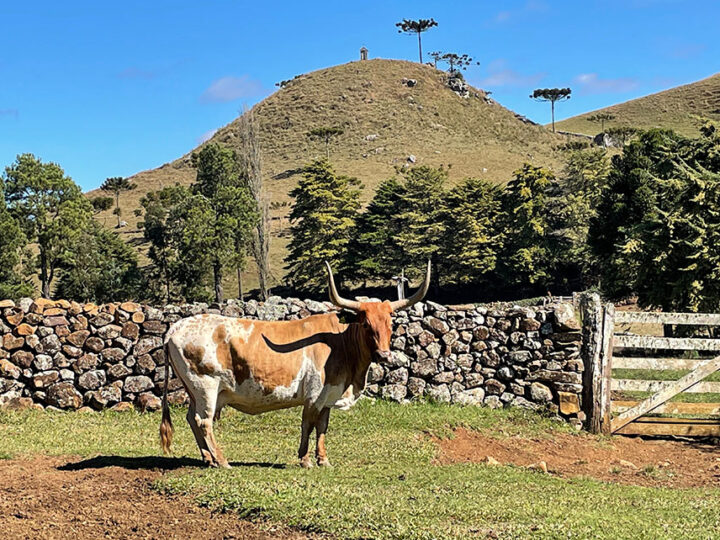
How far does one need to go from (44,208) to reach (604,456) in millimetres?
42524

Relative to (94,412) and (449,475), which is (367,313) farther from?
(94,412)

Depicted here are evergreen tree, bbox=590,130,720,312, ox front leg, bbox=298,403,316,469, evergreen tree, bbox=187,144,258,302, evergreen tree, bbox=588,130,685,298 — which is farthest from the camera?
evergreen tree, bbox=187,144,258,302

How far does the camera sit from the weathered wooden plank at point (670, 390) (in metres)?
12.5

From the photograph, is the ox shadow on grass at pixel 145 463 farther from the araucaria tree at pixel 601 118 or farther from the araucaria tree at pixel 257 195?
the araucaria tree at pixel 601 118

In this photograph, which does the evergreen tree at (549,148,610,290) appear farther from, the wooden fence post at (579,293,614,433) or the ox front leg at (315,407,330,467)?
the ox front leg at (315,407,330,467)

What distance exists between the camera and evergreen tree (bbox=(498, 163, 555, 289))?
63.6m

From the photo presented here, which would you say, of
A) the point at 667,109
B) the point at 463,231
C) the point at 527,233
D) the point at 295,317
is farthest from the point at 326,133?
the point at 295,317

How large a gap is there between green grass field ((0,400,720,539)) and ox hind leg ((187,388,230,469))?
8.9 inches

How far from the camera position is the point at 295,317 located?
1369 centimetres

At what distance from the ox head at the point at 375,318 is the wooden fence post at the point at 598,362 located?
5.45m

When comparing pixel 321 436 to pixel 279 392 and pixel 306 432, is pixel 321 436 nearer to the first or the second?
pixel 306 432

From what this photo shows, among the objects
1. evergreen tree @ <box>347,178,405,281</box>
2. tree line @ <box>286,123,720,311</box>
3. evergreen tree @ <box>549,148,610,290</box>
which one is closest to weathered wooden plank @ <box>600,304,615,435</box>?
tree line @ <box>286,123,720,311</box>

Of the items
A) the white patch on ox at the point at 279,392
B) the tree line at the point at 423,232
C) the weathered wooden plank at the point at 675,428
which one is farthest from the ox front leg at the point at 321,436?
the tree line at the point at 423,232

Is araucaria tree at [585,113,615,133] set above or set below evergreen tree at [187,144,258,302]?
above
